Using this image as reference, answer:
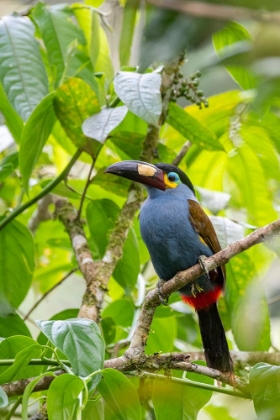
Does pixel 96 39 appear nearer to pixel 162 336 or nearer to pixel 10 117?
pixel 10 117

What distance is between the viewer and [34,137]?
2469 millimetres

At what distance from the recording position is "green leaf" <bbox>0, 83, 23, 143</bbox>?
2.61 m

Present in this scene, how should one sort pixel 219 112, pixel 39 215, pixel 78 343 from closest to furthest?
pixel 78 343 → pixel 219 112 → pixel 39 215

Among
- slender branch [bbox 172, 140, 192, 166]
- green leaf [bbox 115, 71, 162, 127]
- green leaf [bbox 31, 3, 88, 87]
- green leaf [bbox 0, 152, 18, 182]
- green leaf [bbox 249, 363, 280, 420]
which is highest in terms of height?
green leaf [bbox 31, 3, 88, 87]

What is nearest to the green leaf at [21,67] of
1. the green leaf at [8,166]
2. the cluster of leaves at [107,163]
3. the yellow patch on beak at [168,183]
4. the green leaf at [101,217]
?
the cluster of leaves at [107,163]

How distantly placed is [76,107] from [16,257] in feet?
2.31

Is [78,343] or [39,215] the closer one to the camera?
[78,343]

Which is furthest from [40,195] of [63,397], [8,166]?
[63,397]

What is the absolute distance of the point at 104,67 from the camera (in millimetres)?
3158

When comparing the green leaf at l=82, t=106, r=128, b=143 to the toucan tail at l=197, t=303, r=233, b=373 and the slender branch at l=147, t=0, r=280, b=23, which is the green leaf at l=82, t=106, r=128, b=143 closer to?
the toucan tail at l=197, t=303, r=233, b=373

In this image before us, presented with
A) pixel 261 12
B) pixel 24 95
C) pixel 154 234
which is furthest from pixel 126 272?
pixel 261 12

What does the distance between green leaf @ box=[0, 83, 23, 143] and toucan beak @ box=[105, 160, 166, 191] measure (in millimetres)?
488

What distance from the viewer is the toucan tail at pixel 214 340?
8.36 feet

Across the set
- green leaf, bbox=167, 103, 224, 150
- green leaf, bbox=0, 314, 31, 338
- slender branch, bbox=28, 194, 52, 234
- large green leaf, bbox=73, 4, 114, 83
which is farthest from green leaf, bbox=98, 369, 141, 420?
slender branch, bbox=28, 194, 52, 234
